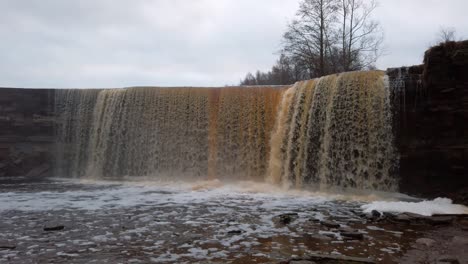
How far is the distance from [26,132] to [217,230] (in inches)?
582

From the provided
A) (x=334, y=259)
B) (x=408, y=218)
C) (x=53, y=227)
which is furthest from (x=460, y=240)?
(x=53, y=227)

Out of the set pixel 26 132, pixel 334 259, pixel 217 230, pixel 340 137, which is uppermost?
pixel 340 137

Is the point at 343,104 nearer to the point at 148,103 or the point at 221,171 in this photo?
the point at 221,171

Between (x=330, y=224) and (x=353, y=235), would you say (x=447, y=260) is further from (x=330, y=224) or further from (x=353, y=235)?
(x=330, y=224)

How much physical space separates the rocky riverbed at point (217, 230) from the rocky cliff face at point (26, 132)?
720 cm

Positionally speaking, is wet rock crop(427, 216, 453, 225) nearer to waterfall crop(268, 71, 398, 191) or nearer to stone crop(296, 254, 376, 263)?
stone crop(296, 254, 376, 263)

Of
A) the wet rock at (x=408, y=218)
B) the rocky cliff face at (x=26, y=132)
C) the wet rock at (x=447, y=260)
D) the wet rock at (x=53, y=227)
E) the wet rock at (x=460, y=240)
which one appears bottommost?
the wet rock at (x=53, y=227)

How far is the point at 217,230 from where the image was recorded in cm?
807

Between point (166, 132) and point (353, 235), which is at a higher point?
point (166, 132)

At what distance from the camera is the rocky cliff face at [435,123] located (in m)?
11.3

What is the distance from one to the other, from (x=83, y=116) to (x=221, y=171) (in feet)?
24.4

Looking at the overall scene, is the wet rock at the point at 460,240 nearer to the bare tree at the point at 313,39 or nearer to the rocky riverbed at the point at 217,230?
the rocky riverbed at the point at 217,230

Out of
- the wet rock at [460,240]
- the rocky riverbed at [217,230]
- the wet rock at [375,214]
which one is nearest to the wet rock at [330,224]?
the rocky riverbed at [217,230]

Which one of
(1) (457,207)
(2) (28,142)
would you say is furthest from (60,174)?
(1) (457,207)
